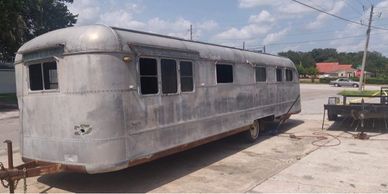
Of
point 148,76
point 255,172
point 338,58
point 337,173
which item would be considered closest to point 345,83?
point 337,173

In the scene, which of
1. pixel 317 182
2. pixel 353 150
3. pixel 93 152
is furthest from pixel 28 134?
pixel 353 150

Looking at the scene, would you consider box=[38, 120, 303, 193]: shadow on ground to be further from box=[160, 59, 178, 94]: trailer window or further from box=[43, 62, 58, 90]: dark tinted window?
box=[43, 62, 58, 90]: dark tinted window

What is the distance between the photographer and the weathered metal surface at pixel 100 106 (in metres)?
5.84

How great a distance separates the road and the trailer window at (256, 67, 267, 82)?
1864mm

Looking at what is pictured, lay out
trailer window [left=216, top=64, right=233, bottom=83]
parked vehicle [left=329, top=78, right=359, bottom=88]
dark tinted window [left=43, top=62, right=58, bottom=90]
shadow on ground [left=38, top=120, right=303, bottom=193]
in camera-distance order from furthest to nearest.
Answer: parked vehicle [left=329, top=78, right=359, bottom=88]
trailer window [left=216, top=64, right=233, bottom=83]
shadow on ground [left=38, top=120, right=303, bottom=193]
dark tinted window [left=43, top=62, right=58, bottom=90]

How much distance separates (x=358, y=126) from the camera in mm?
13578

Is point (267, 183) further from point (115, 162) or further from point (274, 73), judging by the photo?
point (274, 73)

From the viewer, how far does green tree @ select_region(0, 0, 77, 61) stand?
81.8 feet

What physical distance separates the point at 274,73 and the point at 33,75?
Answer: 7853mm

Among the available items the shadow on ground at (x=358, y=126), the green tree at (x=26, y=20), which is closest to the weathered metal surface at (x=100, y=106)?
the shadow on ground at (x=358, y=126)

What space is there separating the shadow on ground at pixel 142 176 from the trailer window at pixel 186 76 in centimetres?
165

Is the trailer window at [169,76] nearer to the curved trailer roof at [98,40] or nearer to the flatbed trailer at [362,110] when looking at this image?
the curved trailer roof at [98,40]

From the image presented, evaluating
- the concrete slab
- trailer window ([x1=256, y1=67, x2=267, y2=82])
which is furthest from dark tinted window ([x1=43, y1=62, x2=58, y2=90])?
trailer window ([x1=256, y1=67, x2=267, y2=82])

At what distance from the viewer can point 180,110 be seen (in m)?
7.33
